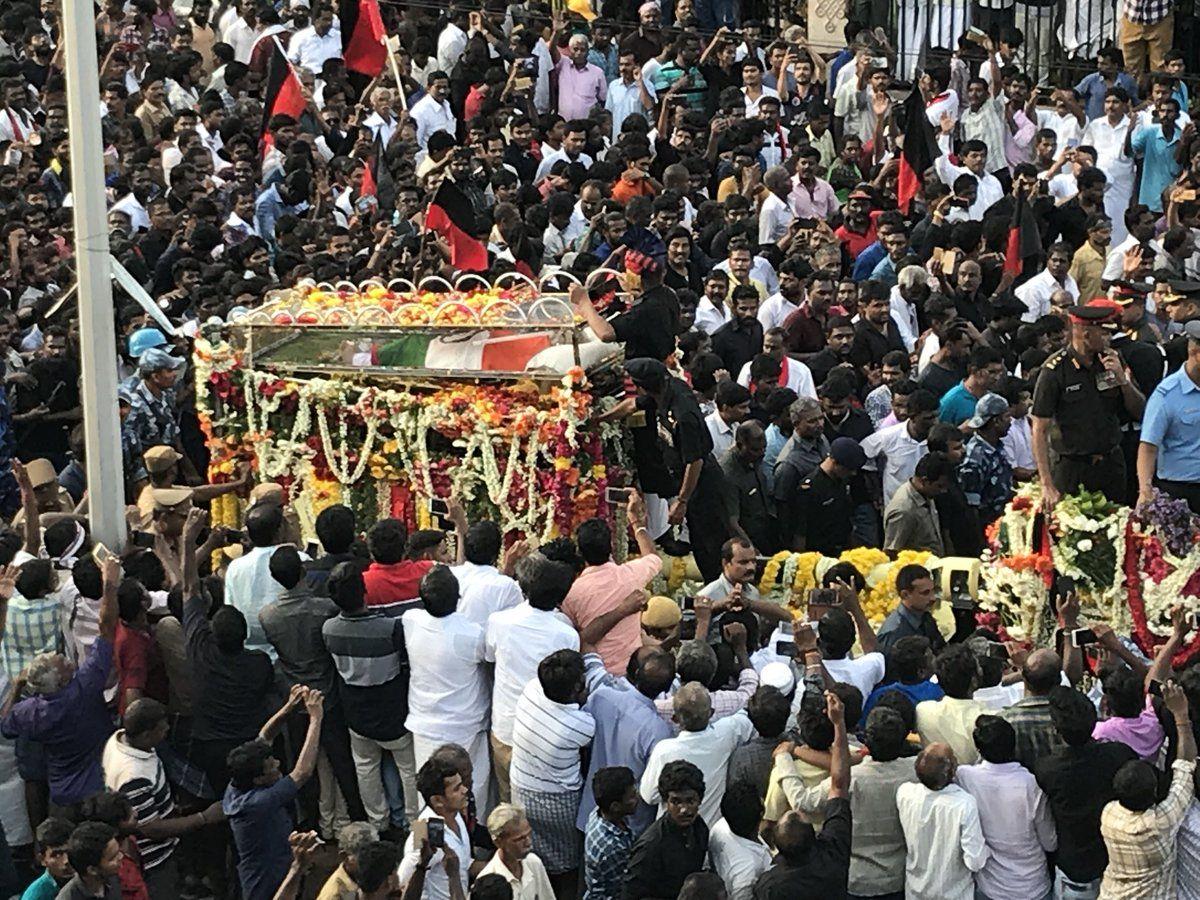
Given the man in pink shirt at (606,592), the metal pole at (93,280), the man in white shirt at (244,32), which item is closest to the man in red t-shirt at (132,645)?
the metal pole at (93,280)

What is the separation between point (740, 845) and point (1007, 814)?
110cm

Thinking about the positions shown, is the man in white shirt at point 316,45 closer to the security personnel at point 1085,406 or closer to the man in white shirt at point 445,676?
the security personnel at point 1085,406

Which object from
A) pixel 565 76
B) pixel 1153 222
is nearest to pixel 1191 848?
pixel 1153 222

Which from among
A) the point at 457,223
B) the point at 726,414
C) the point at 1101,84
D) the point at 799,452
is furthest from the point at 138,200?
the point at 1101,84

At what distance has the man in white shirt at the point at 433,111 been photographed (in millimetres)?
22312

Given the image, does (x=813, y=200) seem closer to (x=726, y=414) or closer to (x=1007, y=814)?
(x=726, y=414)

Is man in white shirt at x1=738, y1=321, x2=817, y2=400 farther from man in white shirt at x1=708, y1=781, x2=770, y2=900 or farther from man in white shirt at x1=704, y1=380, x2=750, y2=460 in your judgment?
man in white shirt at x1=708, y1=781, x2=770, y2=900

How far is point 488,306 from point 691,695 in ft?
14.8

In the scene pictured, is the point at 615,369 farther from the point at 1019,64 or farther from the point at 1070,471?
the point at 1019,64

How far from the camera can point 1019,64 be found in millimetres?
24438

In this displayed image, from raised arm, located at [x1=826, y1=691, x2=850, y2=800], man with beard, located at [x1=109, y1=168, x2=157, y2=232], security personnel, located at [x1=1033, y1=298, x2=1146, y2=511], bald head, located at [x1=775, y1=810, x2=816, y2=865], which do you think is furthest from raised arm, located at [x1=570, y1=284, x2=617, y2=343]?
man with beard, located at [x1=109, y1=168, x2=157, y2=232]

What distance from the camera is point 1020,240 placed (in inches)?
744

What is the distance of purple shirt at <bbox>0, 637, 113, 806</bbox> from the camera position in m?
11.3

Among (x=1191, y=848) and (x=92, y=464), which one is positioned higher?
(x=92, y=464)
